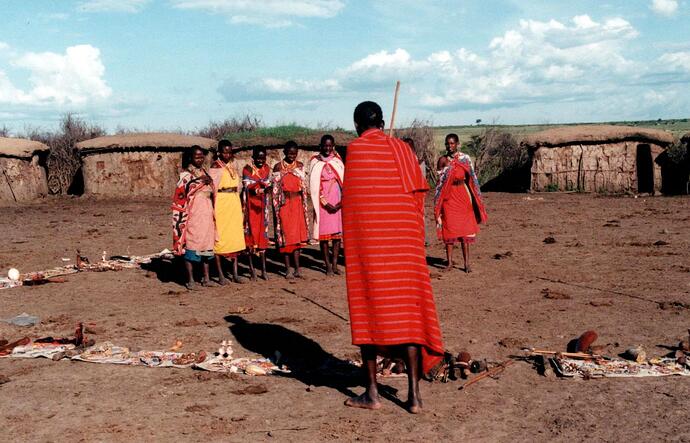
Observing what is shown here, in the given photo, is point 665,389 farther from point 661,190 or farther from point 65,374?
point 661,190

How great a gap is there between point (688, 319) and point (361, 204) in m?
3.97

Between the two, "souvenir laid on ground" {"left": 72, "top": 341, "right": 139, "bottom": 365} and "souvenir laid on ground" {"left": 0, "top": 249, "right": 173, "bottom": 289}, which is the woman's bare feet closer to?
"souvenir laid on ground" {"left": 72, "top": 341, "right": 139, "bottom": 365}

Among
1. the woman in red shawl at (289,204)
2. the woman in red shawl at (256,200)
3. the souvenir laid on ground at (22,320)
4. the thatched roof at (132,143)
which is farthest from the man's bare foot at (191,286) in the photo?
the thatched roof at (132,143)

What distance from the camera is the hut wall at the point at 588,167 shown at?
804 inches

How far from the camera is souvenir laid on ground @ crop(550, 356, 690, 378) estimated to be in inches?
206

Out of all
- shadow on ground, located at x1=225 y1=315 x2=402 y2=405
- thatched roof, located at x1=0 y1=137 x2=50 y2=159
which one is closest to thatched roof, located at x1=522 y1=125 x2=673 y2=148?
thatched roof, located at x1=0 y1=137 x2=50 y2=159

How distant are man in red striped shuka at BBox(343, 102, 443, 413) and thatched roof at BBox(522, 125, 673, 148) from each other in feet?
55.6

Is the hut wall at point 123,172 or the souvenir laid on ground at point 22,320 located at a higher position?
the hut wall at point 123,172

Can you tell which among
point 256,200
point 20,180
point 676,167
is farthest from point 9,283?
point 676,167

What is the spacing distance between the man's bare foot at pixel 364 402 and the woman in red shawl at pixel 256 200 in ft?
15.6

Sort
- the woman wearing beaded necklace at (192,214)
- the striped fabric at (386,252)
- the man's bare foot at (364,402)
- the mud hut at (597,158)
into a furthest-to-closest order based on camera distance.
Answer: the mud hut at (597,158), the woman wearing beaded necklace at (192,214), the man's bare foot at (364,402), the striped fabric at (386,252)

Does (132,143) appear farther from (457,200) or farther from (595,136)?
(595,136)

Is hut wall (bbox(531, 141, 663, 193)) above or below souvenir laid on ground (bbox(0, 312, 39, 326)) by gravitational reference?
above

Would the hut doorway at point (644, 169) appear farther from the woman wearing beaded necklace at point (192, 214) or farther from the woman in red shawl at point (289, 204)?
the woman wearing beaded necklace at point (192, 214)
